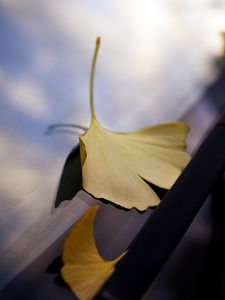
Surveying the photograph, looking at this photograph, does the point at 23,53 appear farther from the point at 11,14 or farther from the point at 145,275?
the point at 145,275

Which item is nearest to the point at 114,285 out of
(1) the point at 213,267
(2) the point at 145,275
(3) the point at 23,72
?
(2) the point at 145,275

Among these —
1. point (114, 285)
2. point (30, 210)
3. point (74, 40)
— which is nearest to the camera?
point (114, 285)

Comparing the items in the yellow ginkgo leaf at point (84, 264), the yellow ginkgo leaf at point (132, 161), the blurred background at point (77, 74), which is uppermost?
the blurred background at point (77, 74)

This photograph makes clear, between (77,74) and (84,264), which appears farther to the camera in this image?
(77,74)

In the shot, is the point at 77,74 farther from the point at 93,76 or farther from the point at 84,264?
the point at 84,264

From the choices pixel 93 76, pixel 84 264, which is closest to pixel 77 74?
pixel 93 76
